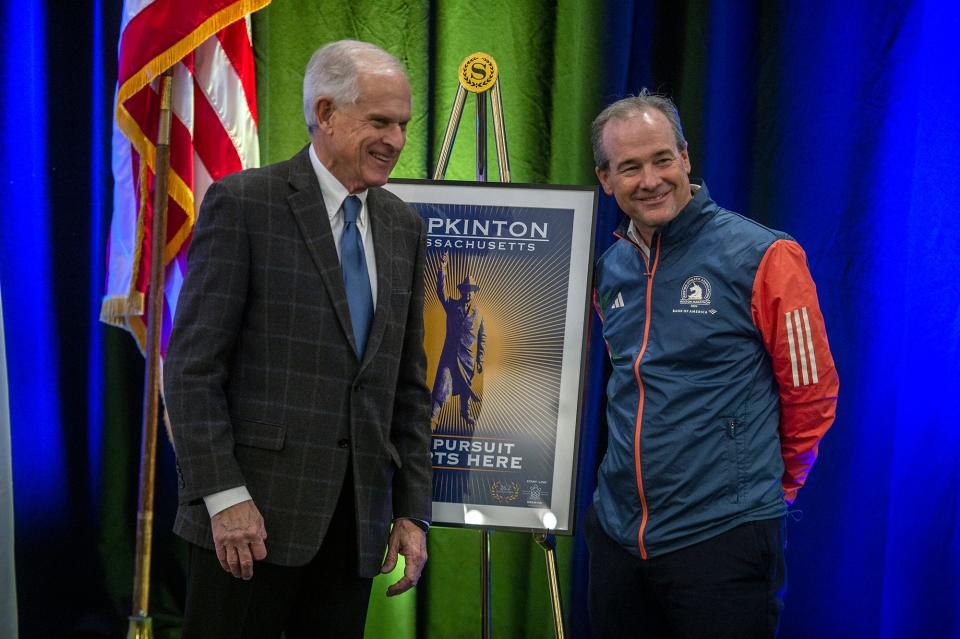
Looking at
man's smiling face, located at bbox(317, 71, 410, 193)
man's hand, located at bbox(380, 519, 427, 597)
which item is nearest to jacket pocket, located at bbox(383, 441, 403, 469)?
man's hand, located at bbox(380, 519, 427, 597)

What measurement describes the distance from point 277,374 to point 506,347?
0.80 metres

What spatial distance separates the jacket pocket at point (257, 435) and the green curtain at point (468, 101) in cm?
160

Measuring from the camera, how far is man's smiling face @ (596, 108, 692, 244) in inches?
71.0

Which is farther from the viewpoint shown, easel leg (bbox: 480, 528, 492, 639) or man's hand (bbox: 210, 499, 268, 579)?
easel leg (bbox: 480, 528, 492, 639)

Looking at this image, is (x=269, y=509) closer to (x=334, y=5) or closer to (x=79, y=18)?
(x=334, y=5)

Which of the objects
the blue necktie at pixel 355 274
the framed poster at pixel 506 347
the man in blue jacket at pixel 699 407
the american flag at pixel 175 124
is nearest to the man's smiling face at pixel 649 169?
the man in blue jacket at pixel 699 407

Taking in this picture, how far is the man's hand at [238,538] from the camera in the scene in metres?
1.40

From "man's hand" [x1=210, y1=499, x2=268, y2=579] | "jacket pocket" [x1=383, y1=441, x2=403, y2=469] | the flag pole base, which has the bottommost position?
the flag pole base

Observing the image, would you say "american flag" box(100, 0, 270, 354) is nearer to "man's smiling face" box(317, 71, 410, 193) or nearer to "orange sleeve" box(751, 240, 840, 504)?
A: "man's smiling face" box(317, 71, 410, 193)

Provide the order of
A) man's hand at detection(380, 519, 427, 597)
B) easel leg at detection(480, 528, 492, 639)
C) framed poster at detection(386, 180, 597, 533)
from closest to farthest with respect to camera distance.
A: man's hand at detection(380, 519, 427, 597)
framed poster at detection(386, 180, 597, 533)
easel leg at detection(480, 528, 492, 639)

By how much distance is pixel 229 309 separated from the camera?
142 centimetres


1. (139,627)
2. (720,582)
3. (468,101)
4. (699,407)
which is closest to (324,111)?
(699,407)

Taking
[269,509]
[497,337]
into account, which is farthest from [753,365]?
[269,509]

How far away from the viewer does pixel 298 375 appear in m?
1.48
